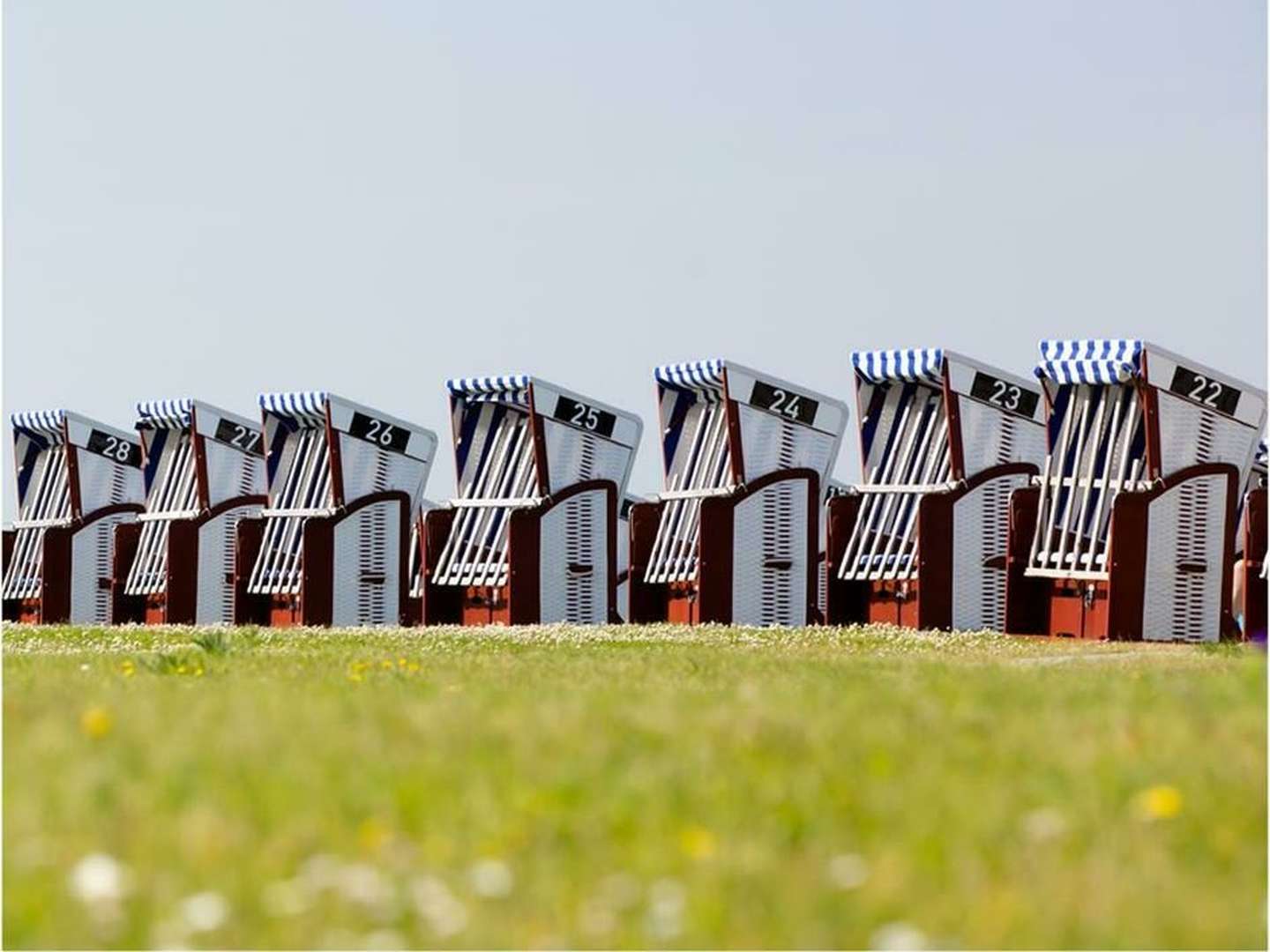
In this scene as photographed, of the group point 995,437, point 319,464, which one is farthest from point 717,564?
point 319,464

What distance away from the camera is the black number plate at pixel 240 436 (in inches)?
1832

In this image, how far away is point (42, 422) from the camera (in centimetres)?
5328

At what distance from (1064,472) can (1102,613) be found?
236cm

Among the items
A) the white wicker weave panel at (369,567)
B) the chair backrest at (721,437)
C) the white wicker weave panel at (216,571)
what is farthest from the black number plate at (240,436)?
the chair backrest at (721,437)

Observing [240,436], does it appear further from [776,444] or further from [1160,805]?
[1160,805]

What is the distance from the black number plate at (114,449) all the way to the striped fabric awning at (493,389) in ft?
49.7

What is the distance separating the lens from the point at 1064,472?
30781mm

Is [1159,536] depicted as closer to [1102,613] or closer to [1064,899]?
[1102,613]

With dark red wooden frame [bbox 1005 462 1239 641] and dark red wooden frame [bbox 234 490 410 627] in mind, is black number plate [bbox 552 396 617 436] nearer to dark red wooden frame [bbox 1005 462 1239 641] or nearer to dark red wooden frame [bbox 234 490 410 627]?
dark red wooden frame [bbox 234 490 410 627]

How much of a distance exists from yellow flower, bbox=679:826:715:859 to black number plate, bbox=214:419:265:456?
Result: 40493mm

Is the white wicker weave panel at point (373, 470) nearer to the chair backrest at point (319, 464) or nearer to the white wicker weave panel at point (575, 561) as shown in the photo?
the chair backrest at point (319, 464)

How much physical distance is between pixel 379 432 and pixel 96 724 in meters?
31.9

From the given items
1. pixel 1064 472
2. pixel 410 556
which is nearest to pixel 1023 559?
pixel 1064 472

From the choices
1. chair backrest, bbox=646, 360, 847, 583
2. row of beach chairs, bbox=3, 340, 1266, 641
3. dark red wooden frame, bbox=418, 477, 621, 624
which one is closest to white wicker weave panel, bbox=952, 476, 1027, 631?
row of beach chairs, bbox=3, 340, 1266, 641
